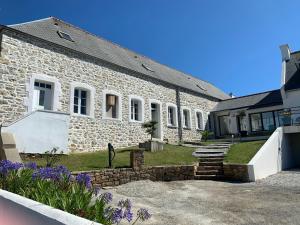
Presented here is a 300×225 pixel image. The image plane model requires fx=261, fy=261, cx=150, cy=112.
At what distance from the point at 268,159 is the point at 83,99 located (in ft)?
30.6

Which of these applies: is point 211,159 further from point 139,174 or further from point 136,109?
point 136,109

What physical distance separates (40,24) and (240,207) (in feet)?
41.2

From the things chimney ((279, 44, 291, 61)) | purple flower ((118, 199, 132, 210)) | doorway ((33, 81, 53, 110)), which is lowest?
purple flower ((118, 199, 132, 210))

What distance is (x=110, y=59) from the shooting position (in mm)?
15258

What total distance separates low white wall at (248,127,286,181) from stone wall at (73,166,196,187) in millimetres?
2415

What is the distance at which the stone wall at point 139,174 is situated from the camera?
8336 mm

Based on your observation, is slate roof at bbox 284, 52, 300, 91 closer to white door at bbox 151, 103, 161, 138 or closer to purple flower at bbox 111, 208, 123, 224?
white door at bbox 151, 103, 161, 138

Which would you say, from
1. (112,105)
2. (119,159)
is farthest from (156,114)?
(119,159)

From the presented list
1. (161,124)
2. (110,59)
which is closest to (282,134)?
(161,124)

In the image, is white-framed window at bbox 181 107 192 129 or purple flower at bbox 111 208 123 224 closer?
purple flower at bbox 111 208 123 224

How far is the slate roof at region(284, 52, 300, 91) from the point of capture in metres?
17.6

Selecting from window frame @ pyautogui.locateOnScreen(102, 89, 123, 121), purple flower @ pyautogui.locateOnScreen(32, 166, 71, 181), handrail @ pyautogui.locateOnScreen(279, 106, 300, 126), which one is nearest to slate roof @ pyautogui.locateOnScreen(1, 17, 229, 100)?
window frame @ pyautogui.locateOnScreen(102, 89, 123, 121)

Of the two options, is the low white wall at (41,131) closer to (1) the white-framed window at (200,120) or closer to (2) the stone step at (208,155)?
(2) the stone step at (208,155)

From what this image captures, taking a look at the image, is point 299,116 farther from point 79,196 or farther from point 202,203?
point 79,196
